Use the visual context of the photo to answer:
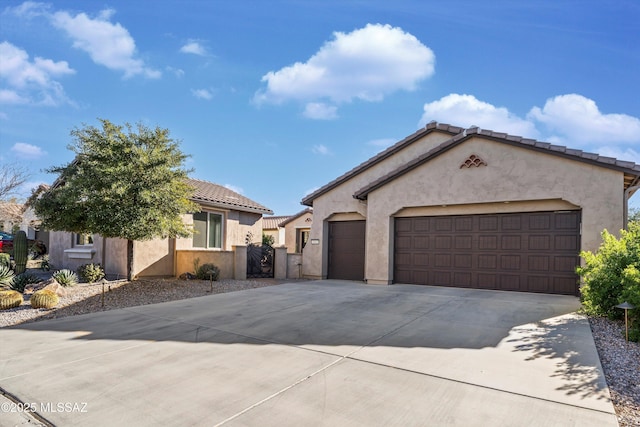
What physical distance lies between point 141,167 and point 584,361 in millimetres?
11387

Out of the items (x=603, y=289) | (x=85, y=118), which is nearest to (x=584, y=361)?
(x=603, y=289)

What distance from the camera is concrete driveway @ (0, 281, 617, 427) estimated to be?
357cm

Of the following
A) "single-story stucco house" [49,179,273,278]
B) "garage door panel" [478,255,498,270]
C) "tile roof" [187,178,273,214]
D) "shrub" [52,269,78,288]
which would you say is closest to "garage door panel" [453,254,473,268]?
"garage door panel" [478,255,498,270]

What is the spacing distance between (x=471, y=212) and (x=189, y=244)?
1142cm

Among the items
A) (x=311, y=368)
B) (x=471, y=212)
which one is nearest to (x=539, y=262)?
(x=471, y=212)

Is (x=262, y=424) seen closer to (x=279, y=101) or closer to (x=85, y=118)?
(x=85, y=118)

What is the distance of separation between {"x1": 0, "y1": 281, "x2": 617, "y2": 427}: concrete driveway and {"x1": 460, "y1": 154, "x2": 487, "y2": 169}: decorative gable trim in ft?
17.3

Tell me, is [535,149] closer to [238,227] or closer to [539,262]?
[539,262]

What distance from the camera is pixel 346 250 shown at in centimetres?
1541

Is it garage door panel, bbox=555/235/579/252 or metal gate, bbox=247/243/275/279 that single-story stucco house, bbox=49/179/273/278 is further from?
garage door panel, bbox=555/235/579/252

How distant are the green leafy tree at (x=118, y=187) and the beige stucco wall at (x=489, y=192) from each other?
7.03m

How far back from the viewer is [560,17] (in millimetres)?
9812

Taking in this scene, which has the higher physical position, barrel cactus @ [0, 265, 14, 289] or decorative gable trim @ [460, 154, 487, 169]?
decorative gable trim @ [460, 154, 487, 169]

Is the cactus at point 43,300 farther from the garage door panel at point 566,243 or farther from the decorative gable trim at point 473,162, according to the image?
the garage door panel at point 566,243
